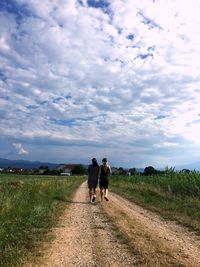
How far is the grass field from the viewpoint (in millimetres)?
16856

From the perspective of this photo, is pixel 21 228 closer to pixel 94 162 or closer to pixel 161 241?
pixel 161 241

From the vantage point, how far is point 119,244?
401 inches

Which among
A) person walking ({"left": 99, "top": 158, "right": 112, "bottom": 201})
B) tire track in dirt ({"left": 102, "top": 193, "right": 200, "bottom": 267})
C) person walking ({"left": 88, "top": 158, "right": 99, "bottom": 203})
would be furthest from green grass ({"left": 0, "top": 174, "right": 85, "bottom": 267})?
person walking ({"left": 99, "top": 158, "right": 112, "bottom": 201})

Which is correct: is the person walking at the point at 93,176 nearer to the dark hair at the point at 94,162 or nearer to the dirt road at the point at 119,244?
the dark hair at the point at 94,162

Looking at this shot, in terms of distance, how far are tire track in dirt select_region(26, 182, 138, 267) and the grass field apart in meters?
3.10

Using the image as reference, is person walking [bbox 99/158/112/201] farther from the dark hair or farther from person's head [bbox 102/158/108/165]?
the dark hair

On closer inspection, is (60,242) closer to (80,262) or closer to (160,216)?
(80,262)

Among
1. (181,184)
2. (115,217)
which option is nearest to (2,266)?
(115,217)

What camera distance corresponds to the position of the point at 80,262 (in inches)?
330

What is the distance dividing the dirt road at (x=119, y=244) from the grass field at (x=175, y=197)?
1.55 meters

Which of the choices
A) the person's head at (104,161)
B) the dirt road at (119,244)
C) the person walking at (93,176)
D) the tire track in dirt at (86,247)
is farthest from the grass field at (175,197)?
the tire track in dirt at (86,247)

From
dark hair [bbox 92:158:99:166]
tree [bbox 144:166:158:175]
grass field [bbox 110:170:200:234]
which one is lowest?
grass field [bbox 110:170:200:234]

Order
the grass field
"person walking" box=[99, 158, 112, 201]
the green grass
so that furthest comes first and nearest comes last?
"person walking" box=[99, 158, 112, 201] < the grass field < the green grass

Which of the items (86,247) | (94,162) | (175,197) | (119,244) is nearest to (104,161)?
(94,162)
